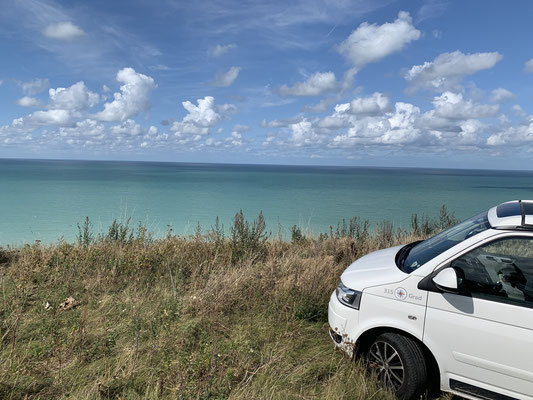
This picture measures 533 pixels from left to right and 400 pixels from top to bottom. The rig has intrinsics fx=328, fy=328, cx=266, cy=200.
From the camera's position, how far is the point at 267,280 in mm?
5660

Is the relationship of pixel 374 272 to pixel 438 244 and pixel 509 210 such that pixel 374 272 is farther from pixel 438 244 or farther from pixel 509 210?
pixel 509 210

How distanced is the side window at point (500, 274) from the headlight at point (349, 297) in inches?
38.9

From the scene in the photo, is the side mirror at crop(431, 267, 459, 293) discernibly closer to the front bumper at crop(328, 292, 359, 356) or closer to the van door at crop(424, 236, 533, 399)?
the van door at crop(424, 236, 533, 399)

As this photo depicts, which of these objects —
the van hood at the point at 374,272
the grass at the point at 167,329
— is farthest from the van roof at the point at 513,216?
the grass at the point at 167,329

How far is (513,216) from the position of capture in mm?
3125

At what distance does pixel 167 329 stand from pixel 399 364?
275cm

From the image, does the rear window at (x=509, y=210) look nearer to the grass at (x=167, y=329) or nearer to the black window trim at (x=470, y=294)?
the black window trim at (x=470, y=294)

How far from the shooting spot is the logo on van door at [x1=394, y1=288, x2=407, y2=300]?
3.17 m

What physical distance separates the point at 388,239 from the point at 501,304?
7721mm

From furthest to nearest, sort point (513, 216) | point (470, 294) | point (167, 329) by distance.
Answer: point (167, 329)
point (513, 216)
point (470, 294)

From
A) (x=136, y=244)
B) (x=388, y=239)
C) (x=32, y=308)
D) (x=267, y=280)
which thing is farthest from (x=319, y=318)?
(x=388, y=239)

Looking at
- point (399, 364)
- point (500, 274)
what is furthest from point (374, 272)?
point (500, 274)

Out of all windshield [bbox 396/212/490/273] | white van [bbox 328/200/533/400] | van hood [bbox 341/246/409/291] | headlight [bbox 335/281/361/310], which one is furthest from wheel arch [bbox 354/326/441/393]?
windshield [bbox 396/212/490/273]

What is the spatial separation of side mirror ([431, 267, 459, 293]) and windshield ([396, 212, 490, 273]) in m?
0.42
